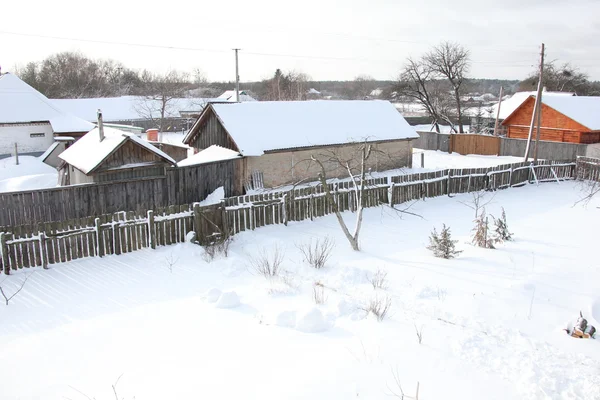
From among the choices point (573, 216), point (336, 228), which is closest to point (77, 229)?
point (336, 228)

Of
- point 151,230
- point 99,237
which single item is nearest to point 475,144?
point 151,230

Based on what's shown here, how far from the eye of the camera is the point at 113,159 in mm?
14148

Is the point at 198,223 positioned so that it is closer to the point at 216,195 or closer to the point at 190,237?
the point at 190,237

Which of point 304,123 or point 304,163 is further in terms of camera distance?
point 304,123

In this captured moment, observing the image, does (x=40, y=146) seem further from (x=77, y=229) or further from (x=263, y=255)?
(x=263, y=255)

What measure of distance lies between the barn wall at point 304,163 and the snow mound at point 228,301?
34.6 ft

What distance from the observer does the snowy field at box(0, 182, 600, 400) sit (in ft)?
17.0

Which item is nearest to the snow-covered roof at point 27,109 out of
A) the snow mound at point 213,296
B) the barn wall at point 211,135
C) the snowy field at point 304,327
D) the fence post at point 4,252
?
the barn wall at point 211,135

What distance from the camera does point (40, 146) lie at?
2734cm

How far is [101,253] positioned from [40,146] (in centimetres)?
2065

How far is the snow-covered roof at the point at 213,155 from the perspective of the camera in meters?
18.5

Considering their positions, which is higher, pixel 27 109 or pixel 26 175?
pixel 27 109

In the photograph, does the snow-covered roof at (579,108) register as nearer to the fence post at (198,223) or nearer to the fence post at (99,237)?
the fence post at (198,223)

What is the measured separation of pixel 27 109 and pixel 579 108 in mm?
37705
